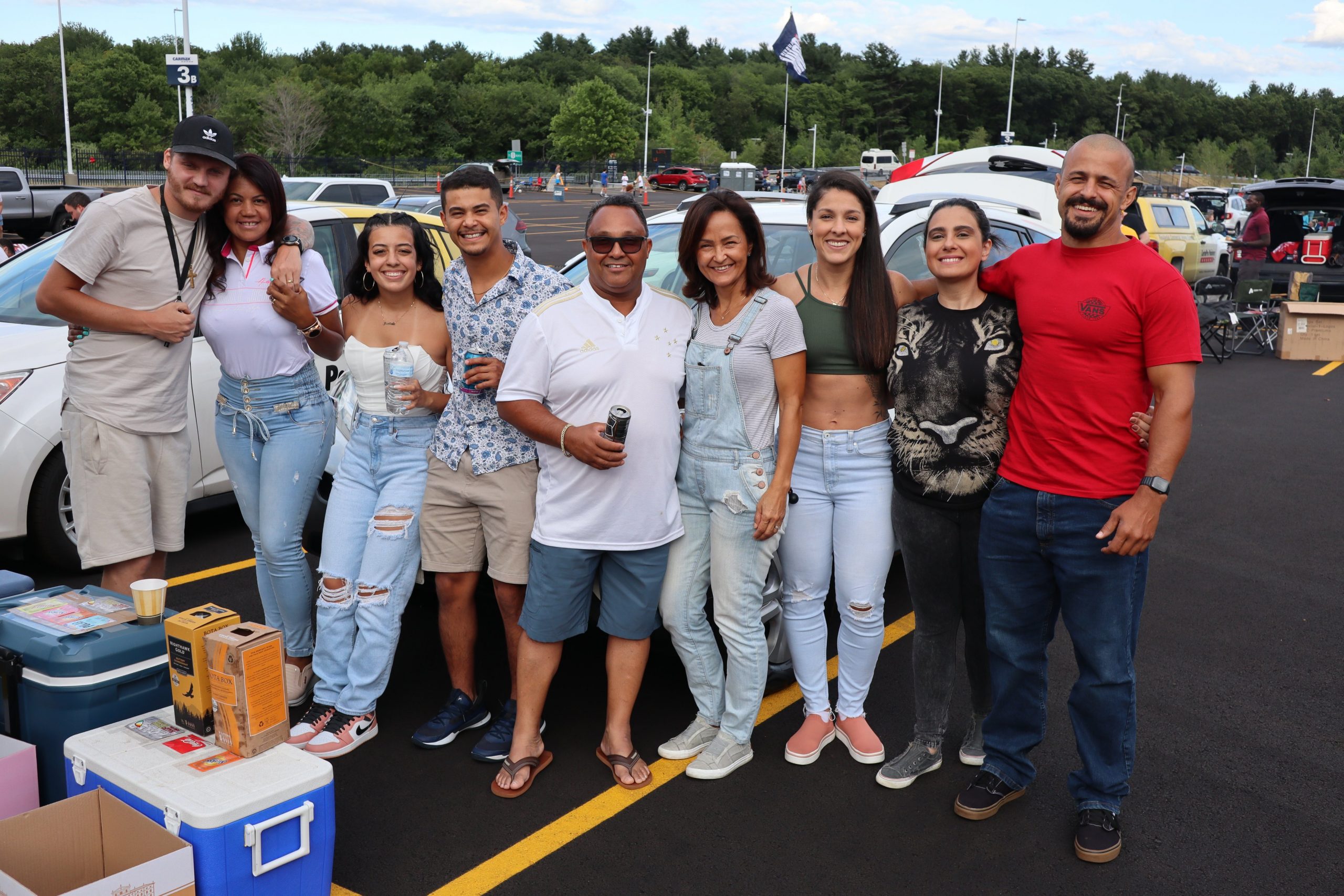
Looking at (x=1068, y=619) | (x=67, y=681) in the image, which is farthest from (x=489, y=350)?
(x=1068, y=619)

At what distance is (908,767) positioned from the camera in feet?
12.1

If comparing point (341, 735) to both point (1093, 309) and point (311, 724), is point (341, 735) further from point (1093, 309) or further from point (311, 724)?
point (1093, 309)

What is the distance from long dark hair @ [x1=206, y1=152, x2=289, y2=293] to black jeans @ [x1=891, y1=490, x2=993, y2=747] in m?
2.44

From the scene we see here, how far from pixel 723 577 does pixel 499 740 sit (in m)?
1.02

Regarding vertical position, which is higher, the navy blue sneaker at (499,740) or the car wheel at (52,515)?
the car wheel at (52,515)

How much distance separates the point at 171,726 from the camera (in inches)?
115

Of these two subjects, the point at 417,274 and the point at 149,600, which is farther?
the point at 417,274

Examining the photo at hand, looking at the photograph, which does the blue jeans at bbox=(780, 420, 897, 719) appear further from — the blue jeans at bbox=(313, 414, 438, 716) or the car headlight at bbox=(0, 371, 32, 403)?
the car headlight at bbox=(0, 371, 32, 403)

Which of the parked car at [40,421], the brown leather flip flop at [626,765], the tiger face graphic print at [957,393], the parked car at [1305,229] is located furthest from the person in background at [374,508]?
the parked car at [1305,229]

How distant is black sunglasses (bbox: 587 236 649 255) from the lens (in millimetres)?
3320

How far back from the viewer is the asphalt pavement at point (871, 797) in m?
3.14

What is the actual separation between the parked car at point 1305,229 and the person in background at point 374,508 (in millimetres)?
15634

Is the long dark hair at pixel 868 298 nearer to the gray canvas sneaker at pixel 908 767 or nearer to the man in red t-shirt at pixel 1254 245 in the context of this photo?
the gray canvas sneaker at pixel 908 767

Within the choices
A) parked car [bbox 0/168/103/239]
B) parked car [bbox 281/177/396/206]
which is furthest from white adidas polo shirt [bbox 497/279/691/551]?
parked car [bbox 0/168/103/239]
